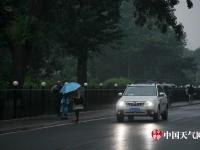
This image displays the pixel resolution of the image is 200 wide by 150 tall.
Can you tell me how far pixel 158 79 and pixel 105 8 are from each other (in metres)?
77.2

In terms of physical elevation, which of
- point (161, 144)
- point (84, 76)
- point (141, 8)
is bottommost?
point (161, 144)

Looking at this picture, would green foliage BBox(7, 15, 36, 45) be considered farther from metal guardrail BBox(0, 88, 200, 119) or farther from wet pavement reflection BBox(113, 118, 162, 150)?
wet pavement reflection BBox(113, 118, 162, 150)

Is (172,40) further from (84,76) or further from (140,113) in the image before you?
(140,113)

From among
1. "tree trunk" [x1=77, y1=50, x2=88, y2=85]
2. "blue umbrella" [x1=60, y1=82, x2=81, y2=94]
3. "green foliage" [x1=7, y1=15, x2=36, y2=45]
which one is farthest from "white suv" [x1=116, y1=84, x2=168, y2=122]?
"tree trunk" [x1=77, y1=50, x2=88, y2=85]

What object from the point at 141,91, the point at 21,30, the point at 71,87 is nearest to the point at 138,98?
the point at 141,91

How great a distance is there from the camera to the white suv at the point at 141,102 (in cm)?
3050

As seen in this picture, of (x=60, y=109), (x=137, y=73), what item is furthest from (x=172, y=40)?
A: (x=60, y=109)

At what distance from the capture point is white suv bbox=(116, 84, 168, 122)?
30.5m

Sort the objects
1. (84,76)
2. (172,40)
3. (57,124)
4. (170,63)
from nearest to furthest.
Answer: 1. (57,124)
2. (84,76)
3. (170,63)
4. (172,40)

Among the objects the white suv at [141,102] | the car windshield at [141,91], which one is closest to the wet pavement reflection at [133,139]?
the white suv at [141,102]

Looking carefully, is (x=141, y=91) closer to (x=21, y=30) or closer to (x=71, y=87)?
(x=71, y=87)

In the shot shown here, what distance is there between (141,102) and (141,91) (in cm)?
127

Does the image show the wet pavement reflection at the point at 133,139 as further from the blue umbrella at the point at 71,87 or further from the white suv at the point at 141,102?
the blue umbrella at the point at 71,87

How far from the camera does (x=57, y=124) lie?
28859 millimetres
